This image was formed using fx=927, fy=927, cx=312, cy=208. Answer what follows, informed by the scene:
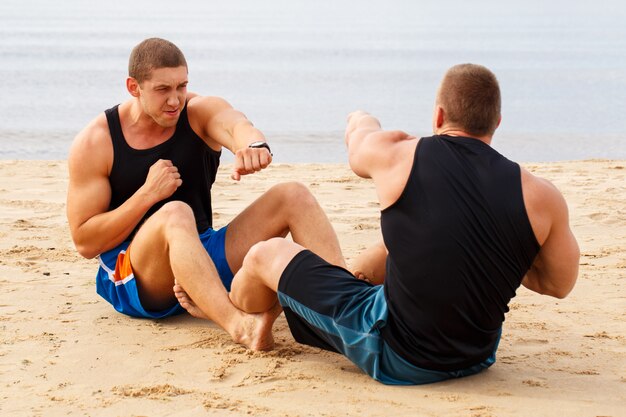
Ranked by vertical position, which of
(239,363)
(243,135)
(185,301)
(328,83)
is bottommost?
(328,83)

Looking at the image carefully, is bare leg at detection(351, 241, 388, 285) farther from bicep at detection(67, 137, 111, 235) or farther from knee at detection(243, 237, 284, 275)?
bicep at detection(67, 137, 111, 235)

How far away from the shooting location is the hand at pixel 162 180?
5.04 m

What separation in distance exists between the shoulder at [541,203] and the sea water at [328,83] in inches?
387

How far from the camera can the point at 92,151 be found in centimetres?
514

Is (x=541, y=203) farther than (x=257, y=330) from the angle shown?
No

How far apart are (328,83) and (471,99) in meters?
20.6

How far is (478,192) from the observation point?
380 centimetres

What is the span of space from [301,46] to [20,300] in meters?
32.6

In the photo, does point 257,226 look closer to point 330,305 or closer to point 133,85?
point 133,85

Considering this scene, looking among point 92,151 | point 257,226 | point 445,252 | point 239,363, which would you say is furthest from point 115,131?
point 445,252

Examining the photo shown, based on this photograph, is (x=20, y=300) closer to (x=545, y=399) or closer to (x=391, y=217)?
(x=391, y=217)

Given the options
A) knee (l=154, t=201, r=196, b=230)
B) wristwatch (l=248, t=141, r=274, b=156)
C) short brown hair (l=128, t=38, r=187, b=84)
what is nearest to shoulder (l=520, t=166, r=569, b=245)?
wristwatch (l=248, t=141, r=274, b=156)

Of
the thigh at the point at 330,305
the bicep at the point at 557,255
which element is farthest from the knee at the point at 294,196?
the bicep at the point at 557,255

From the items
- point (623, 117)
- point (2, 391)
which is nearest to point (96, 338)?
point (2, 391)
